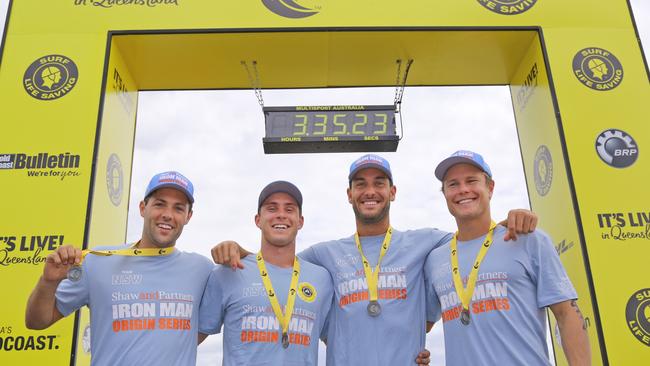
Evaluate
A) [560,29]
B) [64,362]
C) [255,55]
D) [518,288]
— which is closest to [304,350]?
[518,288]

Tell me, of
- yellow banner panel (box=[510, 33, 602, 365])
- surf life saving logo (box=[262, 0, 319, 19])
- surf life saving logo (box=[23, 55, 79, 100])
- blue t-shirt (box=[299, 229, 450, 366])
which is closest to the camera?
blue t-shirt (box=[299, 229, 450, 366])

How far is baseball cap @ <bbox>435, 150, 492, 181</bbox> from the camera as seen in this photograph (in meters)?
3.14

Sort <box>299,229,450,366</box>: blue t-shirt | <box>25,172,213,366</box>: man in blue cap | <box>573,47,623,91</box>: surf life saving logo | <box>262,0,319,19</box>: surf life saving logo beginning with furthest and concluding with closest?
<box>262,0,319,19</box>: surf life saving logo
<box>573,47,623,91</box>: surf life saving logo
<box>299,229,450,366</box>: blue t-shirt
<box>25,172,213,366</box>: man in blue cap

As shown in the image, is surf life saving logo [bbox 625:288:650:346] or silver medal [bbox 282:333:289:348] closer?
silver medal [bbox 282:333:289:348]

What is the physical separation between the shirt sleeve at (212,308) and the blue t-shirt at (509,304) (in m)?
1.33

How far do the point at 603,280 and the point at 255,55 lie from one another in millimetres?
4250

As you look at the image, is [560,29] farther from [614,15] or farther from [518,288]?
[518,288]

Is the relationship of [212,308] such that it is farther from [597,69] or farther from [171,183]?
[597,69]

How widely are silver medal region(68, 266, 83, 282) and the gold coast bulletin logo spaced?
1.27 meters

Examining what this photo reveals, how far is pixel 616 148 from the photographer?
5102 millimetres

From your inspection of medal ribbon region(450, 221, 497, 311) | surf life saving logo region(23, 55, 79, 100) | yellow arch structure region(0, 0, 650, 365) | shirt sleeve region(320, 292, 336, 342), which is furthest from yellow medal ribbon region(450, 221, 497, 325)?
surf life saving logo region(23, 55, 79, 100)

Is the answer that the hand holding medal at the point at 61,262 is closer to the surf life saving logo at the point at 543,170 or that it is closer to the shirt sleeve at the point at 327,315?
the shirt sleeve at the point at 327,315

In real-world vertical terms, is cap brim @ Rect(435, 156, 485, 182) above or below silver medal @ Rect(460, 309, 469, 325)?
above

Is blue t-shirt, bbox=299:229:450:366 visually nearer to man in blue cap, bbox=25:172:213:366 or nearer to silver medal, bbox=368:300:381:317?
silver medal, bbox=368:300:381:317
